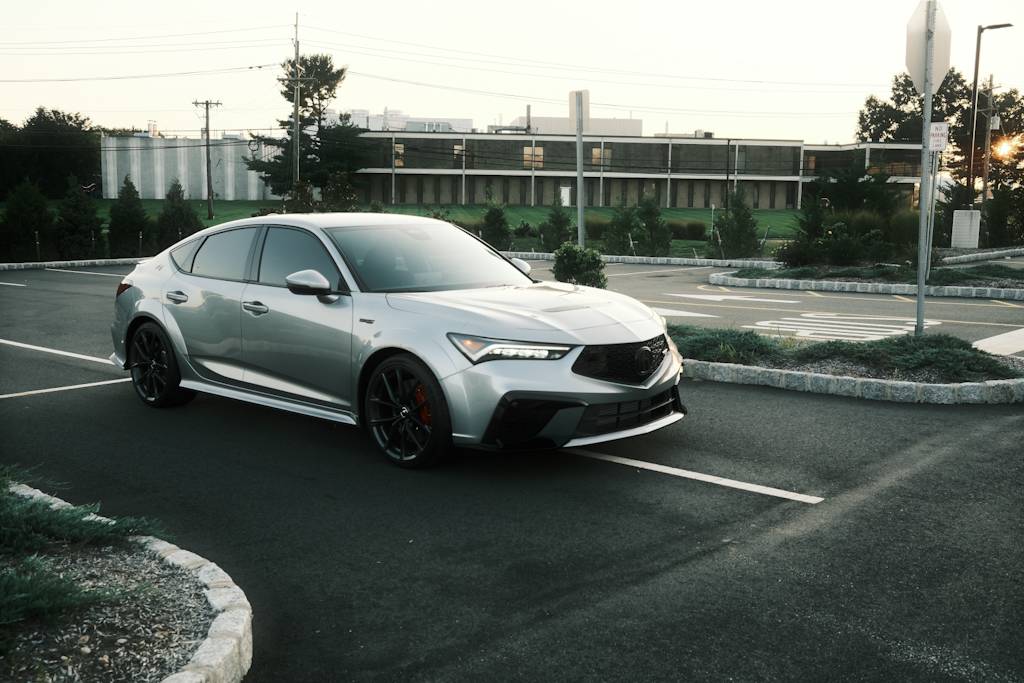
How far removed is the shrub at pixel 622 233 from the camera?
36.0 m

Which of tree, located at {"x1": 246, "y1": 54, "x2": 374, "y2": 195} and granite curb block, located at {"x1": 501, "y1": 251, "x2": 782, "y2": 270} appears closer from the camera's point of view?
granite curb block, located at {"x1": 501, "y1": 251, "x2": 782, "y2": 270}

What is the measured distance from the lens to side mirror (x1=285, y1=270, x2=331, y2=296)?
6.86 m

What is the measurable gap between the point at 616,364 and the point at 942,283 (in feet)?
57.0

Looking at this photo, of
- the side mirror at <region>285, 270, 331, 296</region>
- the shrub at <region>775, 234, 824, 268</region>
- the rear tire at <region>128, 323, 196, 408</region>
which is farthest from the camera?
the shrub at <region>775, 234, 824, 268</region>

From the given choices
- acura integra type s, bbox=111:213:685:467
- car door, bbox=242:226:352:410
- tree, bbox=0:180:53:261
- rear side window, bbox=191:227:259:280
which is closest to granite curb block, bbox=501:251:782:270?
tree, bbox=0:180:53:261

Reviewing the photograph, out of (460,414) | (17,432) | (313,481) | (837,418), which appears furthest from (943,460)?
(17,432)

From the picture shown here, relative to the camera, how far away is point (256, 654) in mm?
3936

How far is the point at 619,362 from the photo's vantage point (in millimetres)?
6465

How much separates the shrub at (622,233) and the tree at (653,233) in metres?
0.29

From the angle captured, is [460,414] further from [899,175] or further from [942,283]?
[899,175]

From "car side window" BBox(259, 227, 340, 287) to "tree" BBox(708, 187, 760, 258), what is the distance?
28.3 m

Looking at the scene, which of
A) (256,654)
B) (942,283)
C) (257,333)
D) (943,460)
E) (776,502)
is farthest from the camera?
(942,283)

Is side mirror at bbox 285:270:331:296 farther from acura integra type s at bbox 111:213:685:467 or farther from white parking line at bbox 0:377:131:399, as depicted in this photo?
white parking line at bbox 0:377:131:399

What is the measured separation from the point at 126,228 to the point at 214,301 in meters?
31.8
